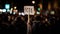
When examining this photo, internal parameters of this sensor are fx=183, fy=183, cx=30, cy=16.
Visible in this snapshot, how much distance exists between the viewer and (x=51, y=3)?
26.2 m

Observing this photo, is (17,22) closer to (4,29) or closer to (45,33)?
(4,29)

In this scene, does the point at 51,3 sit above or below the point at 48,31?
above

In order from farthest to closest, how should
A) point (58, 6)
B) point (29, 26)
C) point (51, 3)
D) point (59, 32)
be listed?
point (51, 3) < point (58, 6) < point (59, 32) < point (29, 26)

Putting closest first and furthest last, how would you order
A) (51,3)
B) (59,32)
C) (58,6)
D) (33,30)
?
1. (33,30)
2. (59,32)
3. (58,6)
4. (51,3)

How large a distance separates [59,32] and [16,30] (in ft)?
7.54

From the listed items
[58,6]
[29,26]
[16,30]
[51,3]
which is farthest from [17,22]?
[51,3]

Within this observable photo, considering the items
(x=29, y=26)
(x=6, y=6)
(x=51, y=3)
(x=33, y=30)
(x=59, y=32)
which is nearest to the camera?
(x=29, y=26)

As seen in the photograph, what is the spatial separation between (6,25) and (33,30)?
1652 millimetres

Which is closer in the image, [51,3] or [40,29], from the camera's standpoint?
[40,29]

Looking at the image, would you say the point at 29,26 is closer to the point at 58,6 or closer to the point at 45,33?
the point at 45,33

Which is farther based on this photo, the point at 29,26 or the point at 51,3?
the point at 51,3

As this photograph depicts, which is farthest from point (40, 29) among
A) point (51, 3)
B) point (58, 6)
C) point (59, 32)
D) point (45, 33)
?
point (51, 3)

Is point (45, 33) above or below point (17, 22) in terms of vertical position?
below

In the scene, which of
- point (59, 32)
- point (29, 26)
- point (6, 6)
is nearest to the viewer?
point (29, 26)
